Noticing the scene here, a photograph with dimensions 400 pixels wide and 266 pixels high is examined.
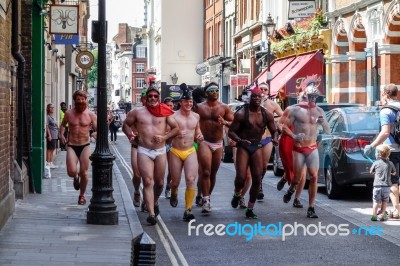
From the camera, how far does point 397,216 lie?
46.5ft

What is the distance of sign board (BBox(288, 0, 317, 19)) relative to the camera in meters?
35.4

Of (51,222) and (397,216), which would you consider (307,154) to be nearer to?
(397,216)

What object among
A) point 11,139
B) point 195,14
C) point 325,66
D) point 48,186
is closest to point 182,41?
point 195,14

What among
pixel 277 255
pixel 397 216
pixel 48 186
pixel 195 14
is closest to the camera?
pixel 277 255

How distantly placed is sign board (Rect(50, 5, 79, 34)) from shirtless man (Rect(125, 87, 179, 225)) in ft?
27.5

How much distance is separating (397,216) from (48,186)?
832cm

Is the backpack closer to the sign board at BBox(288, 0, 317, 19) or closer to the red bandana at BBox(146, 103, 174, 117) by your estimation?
the red bandana at BBox(146, 103, 174, 117)

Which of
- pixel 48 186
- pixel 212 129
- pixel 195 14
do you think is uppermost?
pixel 195 14

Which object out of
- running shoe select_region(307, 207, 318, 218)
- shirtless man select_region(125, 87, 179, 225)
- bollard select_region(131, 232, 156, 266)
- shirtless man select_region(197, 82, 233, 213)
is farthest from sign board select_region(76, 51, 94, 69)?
bollard select_region(131, 232, 156, 266)

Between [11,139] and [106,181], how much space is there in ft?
7.13

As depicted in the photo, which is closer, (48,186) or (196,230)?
(196,230)

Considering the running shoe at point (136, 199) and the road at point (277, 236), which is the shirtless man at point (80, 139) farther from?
the road at point (277, 236)

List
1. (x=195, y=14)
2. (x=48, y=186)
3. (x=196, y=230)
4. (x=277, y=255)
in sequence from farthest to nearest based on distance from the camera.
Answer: (x=195, y=14) → (x=48, y=186) → (x=196, y=230) → (x=277, y=255)

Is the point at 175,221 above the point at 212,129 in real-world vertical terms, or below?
below
